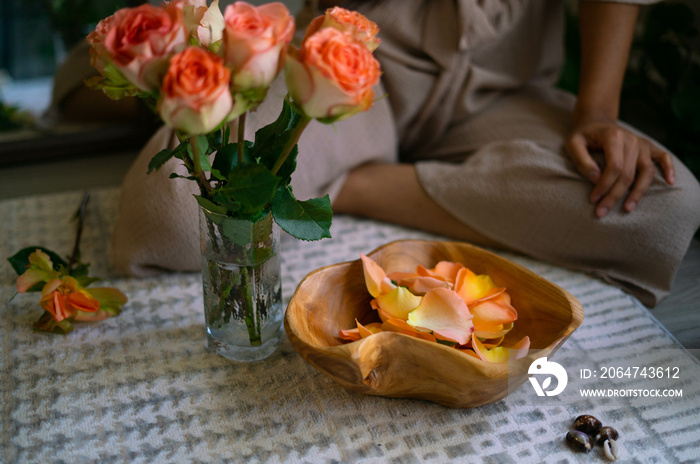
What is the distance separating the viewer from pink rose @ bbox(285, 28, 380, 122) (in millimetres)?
466

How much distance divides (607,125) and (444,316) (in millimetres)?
543

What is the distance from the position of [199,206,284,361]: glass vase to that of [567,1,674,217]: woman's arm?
0.53 metres

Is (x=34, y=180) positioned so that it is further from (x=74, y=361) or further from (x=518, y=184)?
(x=518, y=184)

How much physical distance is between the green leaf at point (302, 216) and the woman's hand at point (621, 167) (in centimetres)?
51

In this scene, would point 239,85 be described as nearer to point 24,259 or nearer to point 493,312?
point 493,312

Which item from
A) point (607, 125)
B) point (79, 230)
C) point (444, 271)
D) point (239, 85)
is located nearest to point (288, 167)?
point (239, 85)

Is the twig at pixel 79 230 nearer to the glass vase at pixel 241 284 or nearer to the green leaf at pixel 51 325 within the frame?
the green leaf at pixel 51 325

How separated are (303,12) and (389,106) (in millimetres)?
238

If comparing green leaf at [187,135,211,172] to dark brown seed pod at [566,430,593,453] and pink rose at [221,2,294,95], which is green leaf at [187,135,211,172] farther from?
dark brown seed pod at [566,430,593,453]

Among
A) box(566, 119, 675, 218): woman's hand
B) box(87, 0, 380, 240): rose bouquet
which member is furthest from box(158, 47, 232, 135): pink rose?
box(566, 119, 675, 218): woman's hand

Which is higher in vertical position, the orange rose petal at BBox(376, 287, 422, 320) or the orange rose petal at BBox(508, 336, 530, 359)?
the orange rose petal at BBox(376, 287, 422, 320)

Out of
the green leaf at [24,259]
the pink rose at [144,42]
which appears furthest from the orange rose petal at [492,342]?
the green leaf at [24,259]

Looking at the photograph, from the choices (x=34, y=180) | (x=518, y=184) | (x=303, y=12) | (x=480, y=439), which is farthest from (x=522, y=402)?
(x=34, y=180)

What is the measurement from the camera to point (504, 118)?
113cm
